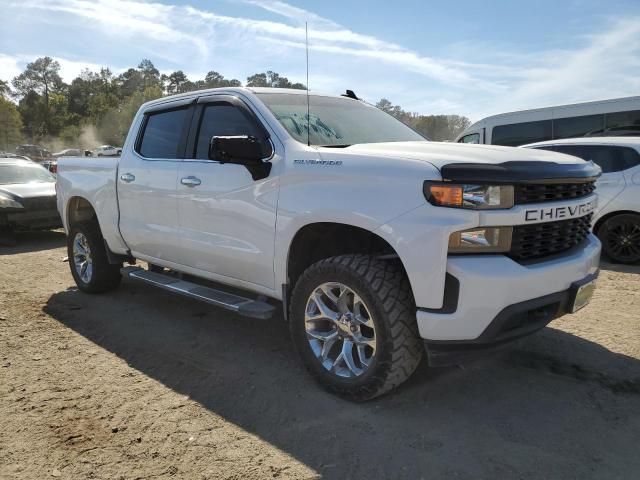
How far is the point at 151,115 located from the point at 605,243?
228 inches

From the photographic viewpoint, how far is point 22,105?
3794 inches

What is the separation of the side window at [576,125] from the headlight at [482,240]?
937 cm

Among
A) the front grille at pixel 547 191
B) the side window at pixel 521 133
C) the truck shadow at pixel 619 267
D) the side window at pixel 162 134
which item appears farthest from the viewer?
the side window at pixel 521 133

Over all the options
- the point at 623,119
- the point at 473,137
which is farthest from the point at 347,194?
the point at 473,137

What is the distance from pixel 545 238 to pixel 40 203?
8920mm

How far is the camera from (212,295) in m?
3.98

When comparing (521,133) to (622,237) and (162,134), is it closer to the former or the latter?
(622,237)

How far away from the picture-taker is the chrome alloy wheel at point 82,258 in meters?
5.70

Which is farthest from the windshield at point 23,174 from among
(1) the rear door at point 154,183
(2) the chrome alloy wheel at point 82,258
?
(1) the rear door at point 154,183

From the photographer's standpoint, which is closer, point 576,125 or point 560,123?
point 576,125

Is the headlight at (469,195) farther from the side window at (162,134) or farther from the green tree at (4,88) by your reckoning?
the green tree at (4,88)

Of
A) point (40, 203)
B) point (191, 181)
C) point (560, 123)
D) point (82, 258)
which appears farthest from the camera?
point (560, 123)

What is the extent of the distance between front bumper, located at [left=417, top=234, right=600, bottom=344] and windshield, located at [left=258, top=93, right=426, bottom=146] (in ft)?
4.61

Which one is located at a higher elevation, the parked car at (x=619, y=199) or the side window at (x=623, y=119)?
the side window at (x=623, y=119)
